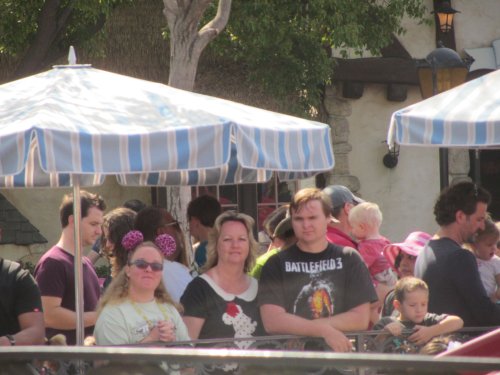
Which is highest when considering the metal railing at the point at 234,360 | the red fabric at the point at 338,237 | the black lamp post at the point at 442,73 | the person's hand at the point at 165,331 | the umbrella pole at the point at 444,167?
the black lamp post at the point at 442,73

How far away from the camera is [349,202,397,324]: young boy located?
7.47 metres

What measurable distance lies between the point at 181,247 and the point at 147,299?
117 cm

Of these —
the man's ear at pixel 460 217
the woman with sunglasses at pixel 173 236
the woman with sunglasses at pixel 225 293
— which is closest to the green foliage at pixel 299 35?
the woman with sunglasses at pixel 173 236

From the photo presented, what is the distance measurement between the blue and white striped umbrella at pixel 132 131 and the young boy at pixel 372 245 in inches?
72.9

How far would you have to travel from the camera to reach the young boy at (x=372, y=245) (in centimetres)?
747

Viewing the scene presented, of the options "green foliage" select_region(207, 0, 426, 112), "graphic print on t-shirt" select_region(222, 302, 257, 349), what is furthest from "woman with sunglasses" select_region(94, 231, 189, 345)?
"green foliage" select_region(207, 0, 426, 112)

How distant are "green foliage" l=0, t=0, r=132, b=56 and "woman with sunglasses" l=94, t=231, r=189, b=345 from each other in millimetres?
8601

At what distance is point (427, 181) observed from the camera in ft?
61.6

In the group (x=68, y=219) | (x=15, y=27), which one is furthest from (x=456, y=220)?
(x=15, y=27)

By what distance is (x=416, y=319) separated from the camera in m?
6.11

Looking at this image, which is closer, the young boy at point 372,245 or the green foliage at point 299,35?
the young boy at point 372,245

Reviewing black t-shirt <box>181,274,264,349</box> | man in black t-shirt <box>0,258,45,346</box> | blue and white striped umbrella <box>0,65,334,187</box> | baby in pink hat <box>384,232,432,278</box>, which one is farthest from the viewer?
baby in pink hat <box>384,232,432,278</box>

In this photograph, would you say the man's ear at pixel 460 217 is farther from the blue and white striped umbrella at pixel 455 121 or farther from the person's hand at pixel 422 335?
the person's hand at pixel 422 335

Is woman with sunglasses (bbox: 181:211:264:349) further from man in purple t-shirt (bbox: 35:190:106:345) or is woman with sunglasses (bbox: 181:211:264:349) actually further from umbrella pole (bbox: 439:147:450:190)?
umbrella pole (bbox: 439:147:450:190)
